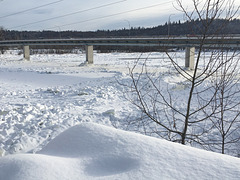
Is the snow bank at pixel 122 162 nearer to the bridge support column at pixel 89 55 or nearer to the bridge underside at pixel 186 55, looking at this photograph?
the bridge underside at pixel 186 55

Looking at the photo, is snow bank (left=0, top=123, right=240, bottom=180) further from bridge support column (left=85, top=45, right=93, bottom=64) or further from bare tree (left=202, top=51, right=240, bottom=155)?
bridge support column (left=85, top=45, right=93, bottom=64)

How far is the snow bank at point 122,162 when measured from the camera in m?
2.11

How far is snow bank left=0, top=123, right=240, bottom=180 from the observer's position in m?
2.11

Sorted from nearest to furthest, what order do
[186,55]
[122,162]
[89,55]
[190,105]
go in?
1. [122,162]
2. [190,105]
3. [186,55]
4. [89,55]

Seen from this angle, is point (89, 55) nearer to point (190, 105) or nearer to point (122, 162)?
point (190, 105)

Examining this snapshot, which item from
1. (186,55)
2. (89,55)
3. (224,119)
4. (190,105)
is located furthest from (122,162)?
(89,55)

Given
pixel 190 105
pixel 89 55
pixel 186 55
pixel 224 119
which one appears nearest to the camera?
pixel 224 119

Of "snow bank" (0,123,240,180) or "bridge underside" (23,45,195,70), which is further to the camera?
"bridge underside" (23,45,195,70)

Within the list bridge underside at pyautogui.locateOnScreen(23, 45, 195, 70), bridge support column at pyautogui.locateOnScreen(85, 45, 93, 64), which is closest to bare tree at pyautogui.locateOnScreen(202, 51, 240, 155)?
bridge underside at pyautogui.locateOnScreen(23, 45, 195, 70)

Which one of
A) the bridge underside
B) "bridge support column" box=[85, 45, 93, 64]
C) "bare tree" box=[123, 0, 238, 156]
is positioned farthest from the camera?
"bridge support column" box=[85, 45, 93, 64]

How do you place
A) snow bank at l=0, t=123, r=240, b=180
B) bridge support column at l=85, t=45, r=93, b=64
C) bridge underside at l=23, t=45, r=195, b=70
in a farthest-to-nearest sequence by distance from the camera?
→ bridge support column at l=85, t=45, r=93, b=64 → bridge underside at l=23, t=45, r=195, b=70 → snow bank at l=0, t=123, r=240, b=180

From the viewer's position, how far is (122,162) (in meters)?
2.40

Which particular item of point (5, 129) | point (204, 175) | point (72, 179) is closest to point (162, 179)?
point (204, 175)

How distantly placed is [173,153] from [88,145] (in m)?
1.04
